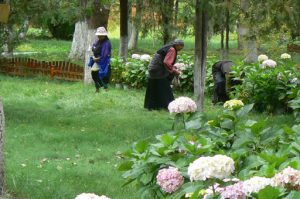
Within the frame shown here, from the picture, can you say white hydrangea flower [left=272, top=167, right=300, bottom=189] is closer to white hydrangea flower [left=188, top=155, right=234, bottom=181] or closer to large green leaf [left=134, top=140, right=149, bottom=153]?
white hydrangea flower [left=188, top=155, right=234, bottom=181]

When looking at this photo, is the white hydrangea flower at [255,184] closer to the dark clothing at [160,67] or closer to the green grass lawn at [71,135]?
the green grass lawn at [71,135]

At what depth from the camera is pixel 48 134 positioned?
32.2 feet

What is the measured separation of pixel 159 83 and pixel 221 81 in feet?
6.67

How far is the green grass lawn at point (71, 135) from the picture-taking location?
6.80 metres

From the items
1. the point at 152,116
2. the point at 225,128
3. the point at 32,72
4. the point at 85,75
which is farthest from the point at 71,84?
the point at 225,128

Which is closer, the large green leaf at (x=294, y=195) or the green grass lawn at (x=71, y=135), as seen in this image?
the large green leaf at (x=294, y=195)

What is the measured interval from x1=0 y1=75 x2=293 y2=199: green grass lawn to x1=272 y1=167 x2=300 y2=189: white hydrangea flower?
3.62 meters

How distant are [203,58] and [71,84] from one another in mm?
8448

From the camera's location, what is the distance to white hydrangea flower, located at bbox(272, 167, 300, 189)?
2.84 meters

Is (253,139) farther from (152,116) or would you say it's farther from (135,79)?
(135,79)

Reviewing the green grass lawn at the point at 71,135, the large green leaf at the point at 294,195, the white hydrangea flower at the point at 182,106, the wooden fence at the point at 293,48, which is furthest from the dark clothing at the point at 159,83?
the wooden fence at the point at 293,48

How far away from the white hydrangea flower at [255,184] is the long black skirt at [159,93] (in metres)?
10.1

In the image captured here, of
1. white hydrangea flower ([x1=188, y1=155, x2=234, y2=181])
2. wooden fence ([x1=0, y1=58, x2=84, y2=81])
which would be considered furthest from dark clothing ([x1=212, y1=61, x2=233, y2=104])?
white hydrangea flower ([x1=188, y1=155, x2=234, y2=181])

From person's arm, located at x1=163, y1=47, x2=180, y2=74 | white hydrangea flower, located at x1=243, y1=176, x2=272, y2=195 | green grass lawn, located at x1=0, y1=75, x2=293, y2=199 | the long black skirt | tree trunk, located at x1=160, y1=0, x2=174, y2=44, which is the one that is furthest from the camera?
tree trunk, located at x1=160, y1=0, x2=174, y2=44
